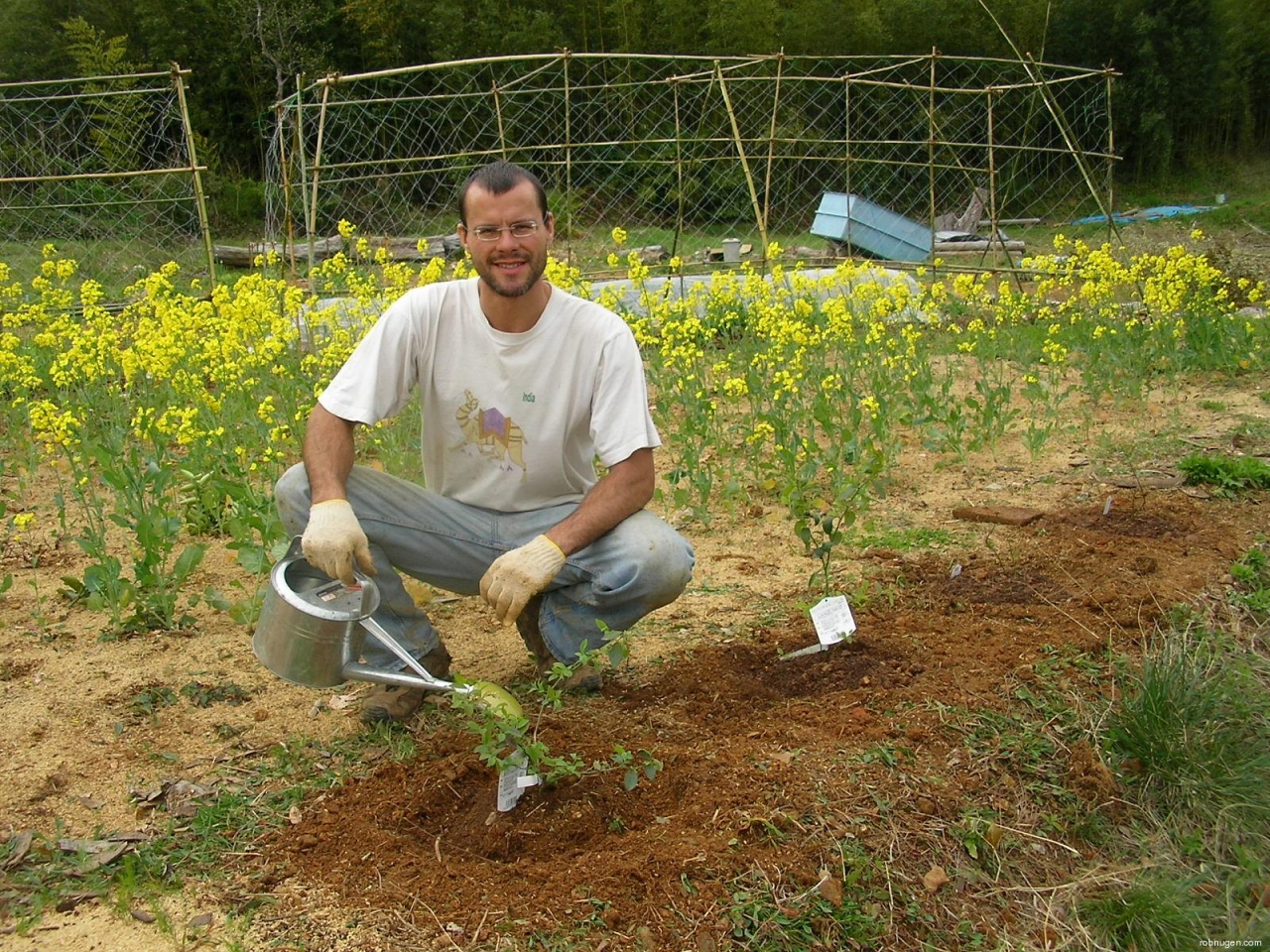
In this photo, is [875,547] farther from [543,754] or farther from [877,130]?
[877,130]

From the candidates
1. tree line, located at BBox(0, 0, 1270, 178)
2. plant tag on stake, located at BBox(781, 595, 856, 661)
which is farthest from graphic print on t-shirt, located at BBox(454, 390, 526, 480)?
tree line, located at BBox(0, 0, 1270, 178)

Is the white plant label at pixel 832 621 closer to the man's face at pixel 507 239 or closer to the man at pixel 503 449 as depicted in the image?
the man at pixel 503 449

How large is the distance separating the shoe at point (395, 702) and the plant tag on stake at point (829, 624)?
3.14 ft

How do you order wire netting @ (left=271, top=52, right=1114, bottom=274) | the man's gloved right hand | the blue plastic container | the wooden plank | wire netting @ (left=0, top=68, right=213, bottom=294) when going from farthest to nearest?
wire netting @ (left=271, top=52, right=1114, bottom=274) < the blue plastic container < wire netting @ (left=0, top=68, right=213, bottom=294) < the wooden plank < the man's gloved right hand

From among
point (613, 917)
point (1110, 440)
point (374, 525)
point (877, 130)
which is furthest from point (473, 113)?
point (613, 917)

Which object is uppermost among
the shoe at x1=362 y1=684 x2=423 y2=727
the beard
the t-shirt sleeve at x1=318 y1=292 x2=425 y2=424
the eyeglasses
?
the eyeglasses

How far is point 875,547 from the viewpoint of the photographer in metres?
4.09

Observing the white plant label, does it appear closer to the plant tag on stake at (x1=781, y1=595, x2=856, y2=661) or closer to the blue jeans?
the plant tag on stake at (x1=781, y1=595, x2=856, y2=661)

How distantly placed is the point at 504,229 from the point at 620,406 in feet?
1.67

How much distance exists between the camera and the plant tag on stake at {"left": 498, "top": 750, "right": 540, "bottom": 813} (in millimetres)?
2500

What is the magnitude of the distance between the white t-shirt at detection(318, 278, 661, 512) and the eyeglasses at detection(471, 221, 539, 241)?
0.20 metres

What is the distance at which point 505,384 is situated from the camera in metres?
2.97

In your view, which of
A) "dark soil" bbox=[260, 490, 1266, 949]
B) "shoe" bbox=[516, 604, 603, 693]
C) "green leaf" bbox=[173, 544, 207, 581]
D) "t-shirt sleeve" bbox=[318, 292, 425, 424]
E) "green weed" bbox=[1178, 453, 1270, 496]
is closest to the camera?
"dark soil" bbox=[260, 490, 1266, 949]

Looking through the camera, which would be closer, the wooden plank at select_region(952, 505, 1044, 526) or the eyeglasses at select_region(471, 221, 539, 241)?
the eyeglasses at select_region(471, 221, 539, 241)
